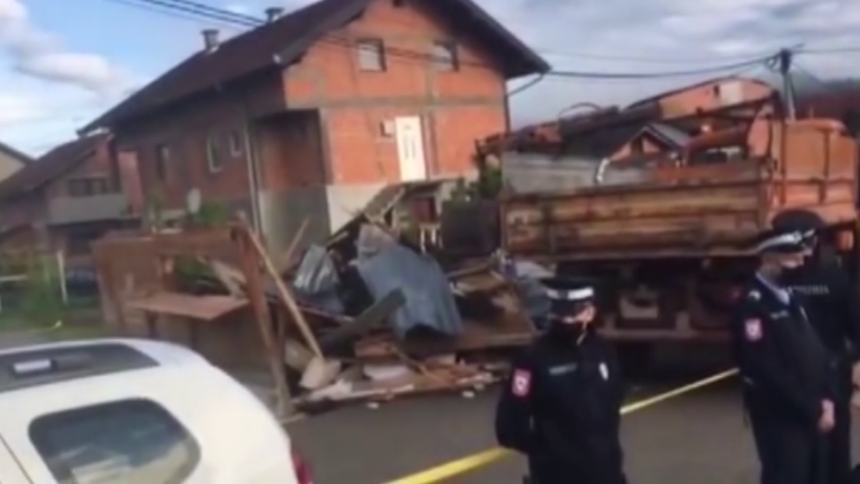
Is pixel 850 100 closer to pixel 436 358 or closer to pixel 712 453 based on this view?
pixel 436 358

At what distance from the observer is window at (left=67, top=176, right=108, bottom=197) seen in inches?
1944

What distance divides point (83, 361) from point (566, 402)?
1.87 meters

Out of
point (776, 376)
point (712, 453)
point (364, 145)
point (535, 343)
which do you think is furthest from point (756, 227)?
point (364, 145)

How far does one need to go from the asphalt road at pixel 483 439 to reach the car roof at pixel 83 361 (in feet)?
14.2

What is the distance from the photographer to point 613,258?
33.5 ft

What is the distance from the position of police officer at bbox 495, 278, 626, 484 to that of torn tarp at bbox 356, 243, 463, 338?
694 cm

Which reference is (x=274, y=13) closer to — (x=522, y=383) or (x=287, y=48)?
(x=287, y=48)

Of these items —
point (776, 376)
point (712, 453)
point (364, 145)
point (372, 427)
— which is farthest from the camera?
point (364, 145)

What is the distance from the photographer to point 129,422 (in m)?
2.87

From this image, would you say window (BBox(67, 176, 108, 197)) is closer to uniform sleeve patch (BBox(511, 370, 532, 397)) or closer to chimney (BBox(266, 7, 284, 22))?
chimney (BBox(266, 7, 284, 22))

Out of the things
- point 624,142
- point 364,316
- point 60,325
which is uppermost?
point 624,142

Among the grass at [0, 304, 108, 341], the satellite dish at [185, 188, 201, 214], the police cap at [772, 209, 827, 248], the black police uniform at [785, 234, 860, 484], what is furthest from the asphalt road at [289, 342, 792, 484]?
the satellite dish at [185, 188, 201, 214]

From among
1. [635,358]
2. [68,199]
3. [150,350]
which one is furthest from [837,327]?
[68,199]

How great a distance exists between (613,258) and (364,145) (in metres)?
20.0
